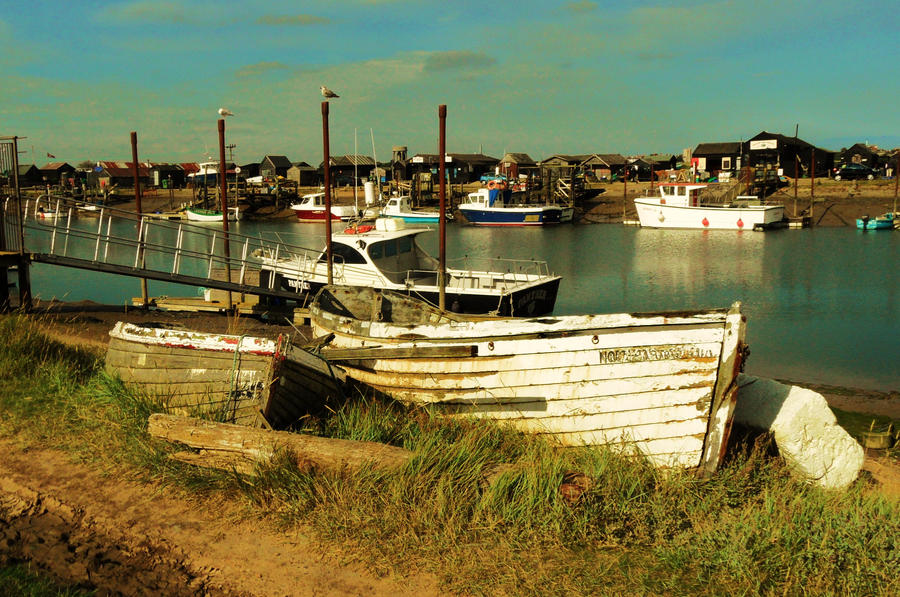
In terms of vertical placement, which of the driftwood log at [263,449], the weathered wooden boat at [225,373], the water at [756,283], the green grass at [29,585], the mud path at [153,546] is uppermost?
the weathered wooden boat at [225,373]

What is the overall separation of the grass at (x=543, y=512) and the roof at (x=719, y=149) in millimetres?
79900

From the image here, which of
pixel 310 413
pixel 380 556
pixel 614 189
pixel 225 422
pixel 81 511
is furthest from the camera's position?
pixel 614 189

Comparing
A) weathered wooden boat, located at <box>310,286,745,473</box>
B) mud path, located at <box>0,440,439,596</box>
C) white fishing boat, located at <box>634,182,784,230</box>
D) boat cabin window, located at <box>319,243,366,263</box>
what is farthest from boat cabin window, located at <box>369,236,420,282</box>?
white fishing boat, located at <box>634,182,784,230</box>

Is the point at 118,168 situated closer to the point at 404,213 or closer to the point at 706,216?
the point at 404,213

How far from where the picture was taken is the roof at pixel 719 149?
80.8 m

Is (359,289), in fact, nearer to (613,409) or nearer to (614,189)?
(613,409)

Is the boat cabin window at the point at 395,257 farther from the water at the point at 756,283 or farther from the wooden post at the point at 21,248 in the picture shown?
the wooden post at the point at 21,248

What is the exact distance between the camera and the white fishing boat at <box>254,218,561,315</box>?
57.5 feet

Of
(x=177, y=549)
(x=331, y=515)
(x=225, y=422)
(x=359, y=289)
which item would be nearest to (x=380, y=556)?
(x=331, y=515)

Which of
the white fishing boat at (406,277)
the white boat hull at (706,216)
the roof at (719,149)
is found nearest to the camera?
the white fishing boat at (406,277)

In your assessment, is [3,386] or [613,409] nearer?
[613,409]

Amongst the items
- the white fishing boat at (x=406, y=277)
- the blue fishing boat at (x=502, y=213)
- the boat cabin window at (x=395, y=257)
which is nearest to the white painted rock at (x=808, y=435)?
the white fishing boat at (x=406, y=277)

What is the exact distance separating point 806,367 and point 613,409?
12.1 metres

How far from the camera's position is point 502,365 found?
7.54 metres
